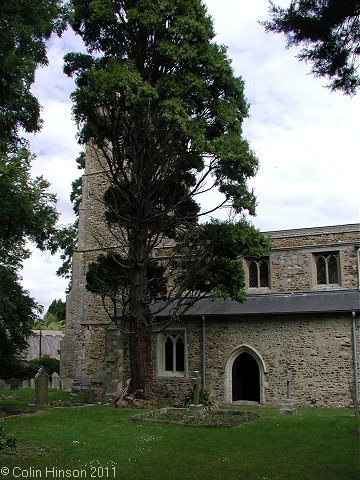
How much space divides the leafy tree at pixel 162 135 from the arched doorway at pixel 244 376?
3.43 metres

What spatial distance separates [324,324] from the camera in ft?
59.0

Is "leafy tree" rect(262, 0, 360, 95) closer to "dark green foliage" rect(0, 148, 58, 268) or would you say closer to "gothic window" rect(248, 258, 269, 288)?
"dark green foliage" rect(0, 148, 58, 268)

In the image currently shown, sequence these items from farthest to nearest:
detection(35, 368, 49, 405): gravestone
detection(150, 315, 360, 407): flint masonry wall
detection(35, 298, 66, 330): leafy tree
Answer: detection(35, 298, 66, 330): leafy tree → detection(150, 315, 360, 407): flint masonry wall → detection(35, 368, 49, 405): gravestone

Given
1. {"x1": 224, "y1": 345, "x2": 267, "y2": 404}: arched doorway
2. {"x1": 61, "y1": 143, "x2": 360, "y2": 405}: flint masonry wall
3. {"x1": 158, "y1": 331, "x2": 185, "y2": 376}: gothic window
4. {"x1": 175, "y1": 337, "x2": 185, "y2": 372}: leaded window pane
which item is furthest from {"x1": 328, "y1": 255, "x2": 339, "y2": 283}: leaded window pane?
{"x1": 175, "y1": 337, "x2": 185, "y2": 372}: leaded window pane

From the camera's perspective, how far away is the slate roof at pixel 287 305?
17812 millimetres

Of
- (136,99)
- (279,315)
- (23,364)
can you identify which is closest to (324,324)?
(279,315)

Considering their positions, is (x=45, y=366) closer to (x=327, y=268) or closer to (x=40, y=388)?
(x=40, y=388)

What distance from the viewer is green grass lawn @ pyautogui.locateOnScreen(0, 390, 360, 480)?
786 centimetres

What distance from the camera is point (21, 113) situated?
11648 millimetres

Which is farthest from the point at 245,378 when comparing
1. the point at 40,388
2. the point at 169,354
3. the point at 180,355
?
the point at 40,388

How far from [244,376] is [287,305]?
133 inches

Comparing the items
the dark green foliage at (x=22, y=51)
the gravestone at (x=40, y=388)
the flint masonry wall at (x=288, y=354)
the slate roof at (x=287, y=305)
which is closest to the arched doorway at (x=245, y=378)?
the flint masonry wall at (x=288, y=354)

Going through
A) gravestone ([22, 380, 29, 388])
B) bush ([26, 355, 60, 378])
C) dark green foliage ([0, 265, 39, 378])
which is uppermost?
dark green foliage ([0, 265, 39, 378])

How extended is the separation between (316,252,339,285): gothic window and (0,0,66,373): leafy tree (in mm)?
10147
